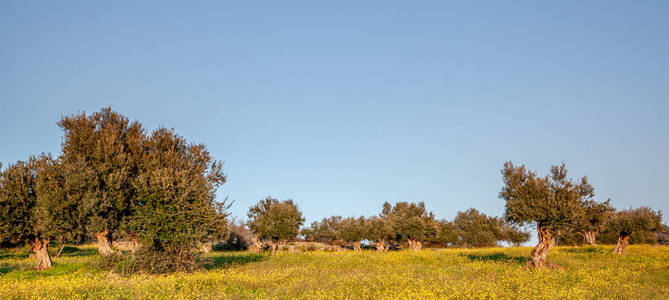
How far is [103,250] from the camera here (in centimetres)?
2694

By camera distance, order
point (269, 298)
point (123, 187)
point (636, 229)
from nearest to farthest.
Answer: point (269, 298)
point (123, 187)
point (636, 229)

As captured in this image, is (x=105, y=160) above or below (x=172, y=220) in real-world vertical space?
above

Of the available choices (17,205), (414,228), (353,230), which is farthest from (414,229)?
(17,205)

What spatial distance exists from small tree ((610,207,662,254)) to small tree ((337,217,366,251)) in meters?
35.2

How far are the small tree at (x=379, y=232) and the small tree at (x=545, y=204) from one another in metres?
35.8

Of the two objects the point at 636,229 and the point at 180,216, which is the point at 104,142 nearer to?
the point at 180,216

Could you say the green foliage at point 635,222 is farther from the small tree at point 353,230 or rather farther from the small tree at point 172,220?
the small tree at point 172,220

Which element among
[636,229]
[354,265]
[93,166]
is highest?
[93,166]

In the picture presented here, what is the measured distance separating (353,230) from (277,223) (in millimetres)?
22730

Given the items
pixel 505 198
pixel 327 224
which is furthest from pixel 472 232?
pixel 505 198

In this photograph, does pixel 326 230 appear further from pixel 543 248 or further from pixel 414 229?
pixel 543 248

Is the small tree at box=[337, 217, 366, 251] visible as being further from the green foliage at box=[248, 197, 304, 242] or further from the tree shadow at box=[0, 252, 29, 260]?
the tree shadow at box=[0, 252, 29, 260]

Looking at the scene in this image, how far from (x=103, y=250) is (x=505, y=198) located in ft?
95.3

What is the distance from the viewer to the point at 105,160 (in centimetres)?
2736
